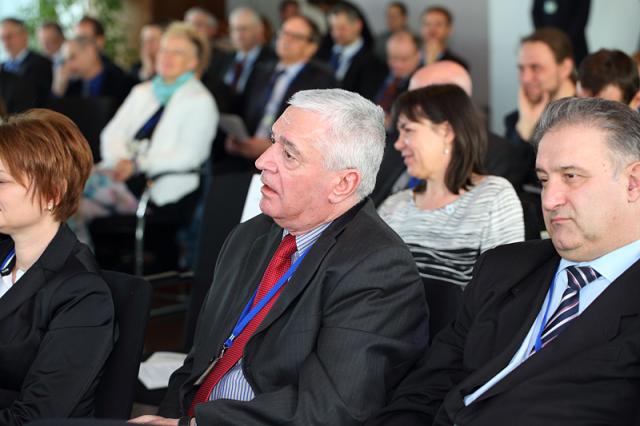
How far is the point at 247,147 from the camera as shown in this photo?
606 cm

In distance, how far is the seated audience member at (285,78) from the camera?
6.57 metres

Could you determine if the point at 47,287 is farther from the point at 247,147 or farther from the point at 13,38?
the point at 13,38

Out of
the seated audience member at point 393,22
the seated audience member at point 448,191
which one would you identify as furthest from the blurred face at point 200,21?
the seated audience member at point 448,191

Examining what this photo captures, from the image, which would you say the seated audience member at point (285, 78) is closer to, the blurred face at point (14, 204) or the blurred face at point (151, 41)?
the blurred face at point (151, 41)

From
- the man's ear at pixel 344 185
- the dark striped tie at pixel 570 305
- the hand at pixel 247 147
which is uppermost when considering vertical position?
the man's ear at pixel 344 185

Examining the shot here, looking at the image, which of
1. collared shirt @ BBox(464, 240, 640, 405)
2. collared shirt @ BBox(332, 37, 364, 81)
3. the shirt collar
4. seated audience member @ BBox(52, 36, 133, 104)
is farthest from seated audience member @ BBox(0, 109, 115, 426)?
collared shirt @ BBox(332, 37, 364, 81)

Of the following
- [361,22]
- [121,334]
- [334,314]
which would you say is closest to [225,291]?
[121,334]

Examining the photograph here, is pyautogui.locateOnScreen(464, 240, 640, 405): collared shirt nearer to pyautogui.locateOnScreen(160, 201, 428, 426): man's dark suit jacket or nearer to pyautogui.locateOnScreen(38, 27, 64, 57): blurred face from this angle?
pyautogui.locateOnScreen(160, 201, 428, 426): man's dark suit jacket

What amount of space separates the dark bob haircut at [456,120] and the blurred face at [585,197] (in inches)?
50.8

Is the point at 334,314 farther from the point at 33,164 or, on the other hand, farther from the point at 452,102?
the point at 452,102

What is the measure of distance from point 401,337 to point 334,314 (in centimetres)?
16

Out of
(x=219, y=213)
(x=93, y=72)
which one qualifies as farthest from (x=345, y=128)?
(x=93, y=72)

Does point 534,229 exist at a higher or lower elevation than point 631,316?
lower

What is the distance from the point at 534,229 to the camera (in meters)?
3.23
